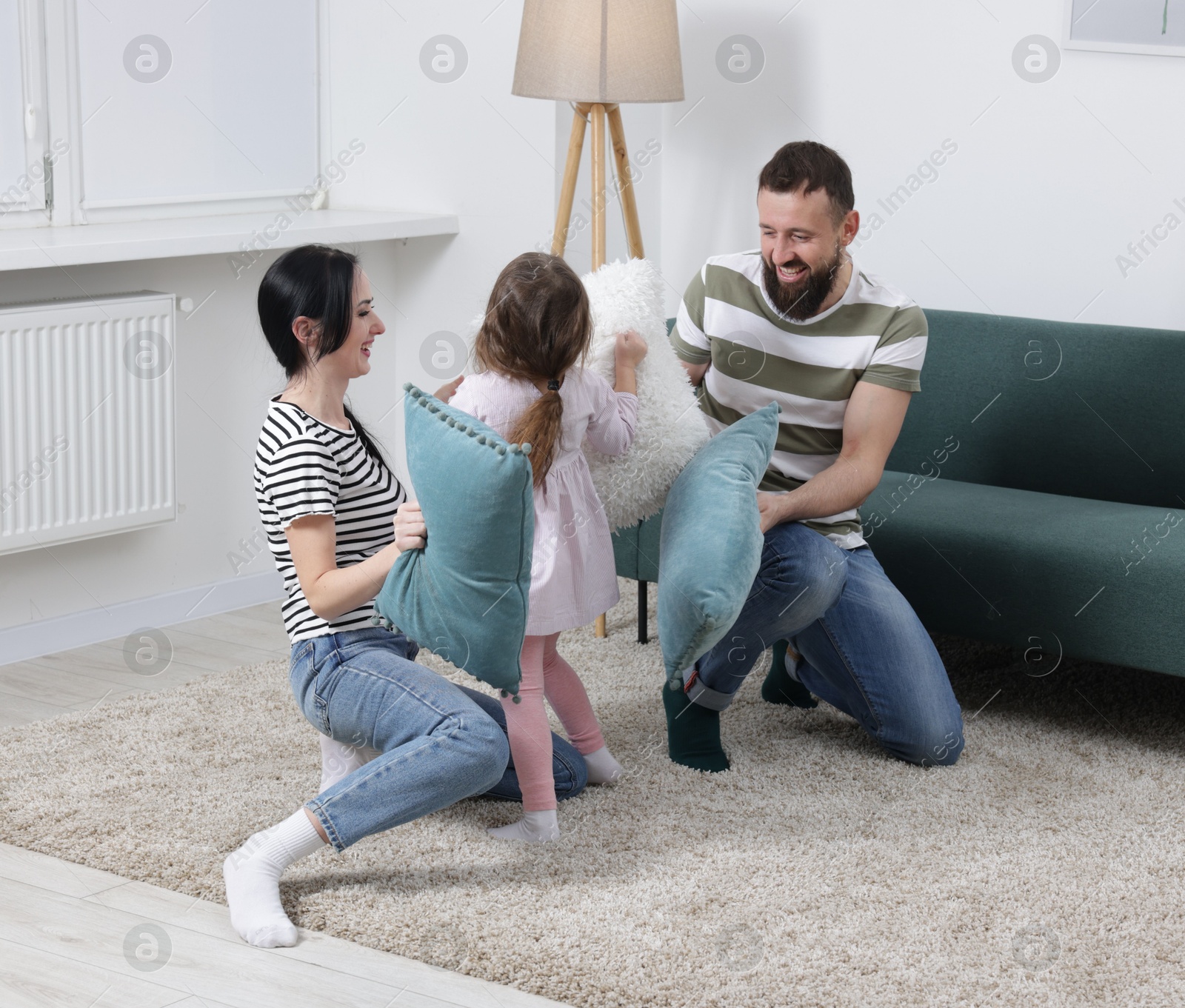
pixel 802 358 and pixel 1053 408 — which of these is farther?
pixel 1053 408

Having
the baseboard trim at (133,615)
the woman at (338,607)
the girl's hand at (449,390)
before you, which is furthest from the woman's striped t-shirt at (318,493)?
the baseboard trim at (133,615)

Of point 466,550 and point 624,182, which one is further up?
point 624,182

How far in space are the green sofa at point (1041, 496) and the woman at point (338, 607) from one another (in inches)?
37.8

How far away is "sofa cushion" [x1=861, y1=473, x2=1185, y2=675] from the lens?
7.87ft

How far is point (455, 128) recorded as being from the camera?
11.4 feet

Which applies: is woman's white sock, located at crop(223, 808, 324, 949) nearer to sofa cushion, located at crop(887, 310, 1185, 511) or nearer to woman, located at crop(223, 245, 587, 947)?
woman, located at crop(223, 245, 587, 947)

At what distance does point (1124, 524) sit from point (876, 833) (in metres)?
0.85

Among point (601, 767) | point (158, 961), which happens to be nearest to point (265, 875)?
point (158, 961)

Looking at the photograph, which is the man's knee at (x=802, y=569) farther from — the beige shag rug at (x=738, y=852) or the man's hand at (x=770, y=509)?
the beige shag rug at (x=738, y=852)

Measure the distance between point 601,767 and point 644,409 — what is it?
0.58 m

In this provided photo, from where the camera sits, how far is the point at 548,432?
1938mm

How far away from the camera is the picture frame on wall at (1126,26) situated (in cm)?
288

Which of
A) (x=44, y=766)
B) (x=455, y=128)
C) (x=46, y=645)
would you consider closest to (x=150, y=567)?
(x=46, y=645)

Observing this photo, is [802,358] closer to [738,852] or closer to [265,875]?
[738,852]
